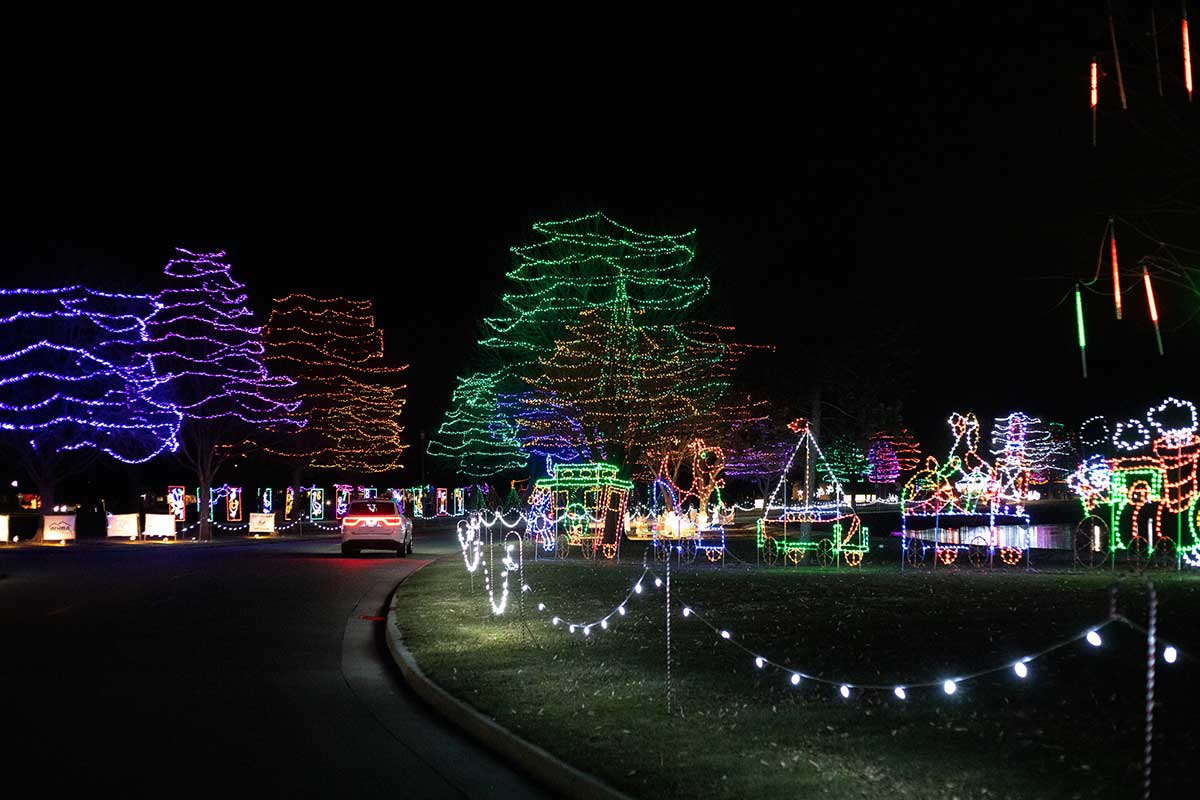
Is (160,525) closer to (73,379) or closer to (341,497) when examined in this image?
(73,379)

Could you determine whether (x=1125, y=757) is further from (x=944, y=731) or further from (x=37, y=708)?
(x=37, y=708)

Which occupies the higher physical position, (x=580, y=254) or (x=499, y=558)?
(x=580, y=254)

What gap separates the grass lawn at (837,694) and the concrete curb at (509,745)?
0.15 meters

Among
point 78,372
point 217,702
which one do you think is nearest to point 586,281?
point 78,372

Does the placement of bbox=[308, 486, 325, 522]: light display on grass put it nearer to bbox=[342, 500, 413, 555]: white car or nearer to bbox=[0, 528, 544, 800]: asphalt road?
bbox=[342, 500, 413, 555]: white car

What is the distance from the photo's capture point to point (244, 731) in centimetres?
967

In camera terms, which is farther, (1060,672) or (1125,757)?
(1060,672)

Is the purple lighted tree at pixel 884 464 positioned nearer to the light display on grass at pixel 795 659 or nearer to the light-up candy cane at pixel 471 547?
the light-up candy cane at pixel 471 547

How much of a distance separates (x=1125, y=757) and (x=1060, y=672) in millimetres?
3043

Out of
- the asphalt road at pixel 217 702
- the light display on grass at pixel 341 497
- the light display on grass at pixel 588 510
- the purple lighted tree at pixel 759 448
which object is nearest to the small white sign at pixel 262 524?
the light display on grass at pixel 341 497

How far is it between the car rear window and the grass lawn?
16.3 m

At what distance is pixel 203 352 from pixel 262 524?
7522 millimetres

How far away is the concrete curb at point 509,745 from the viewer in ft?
24.6

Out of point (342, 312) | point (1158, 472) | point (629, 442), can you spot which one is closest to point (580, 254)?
point (629, 442)
